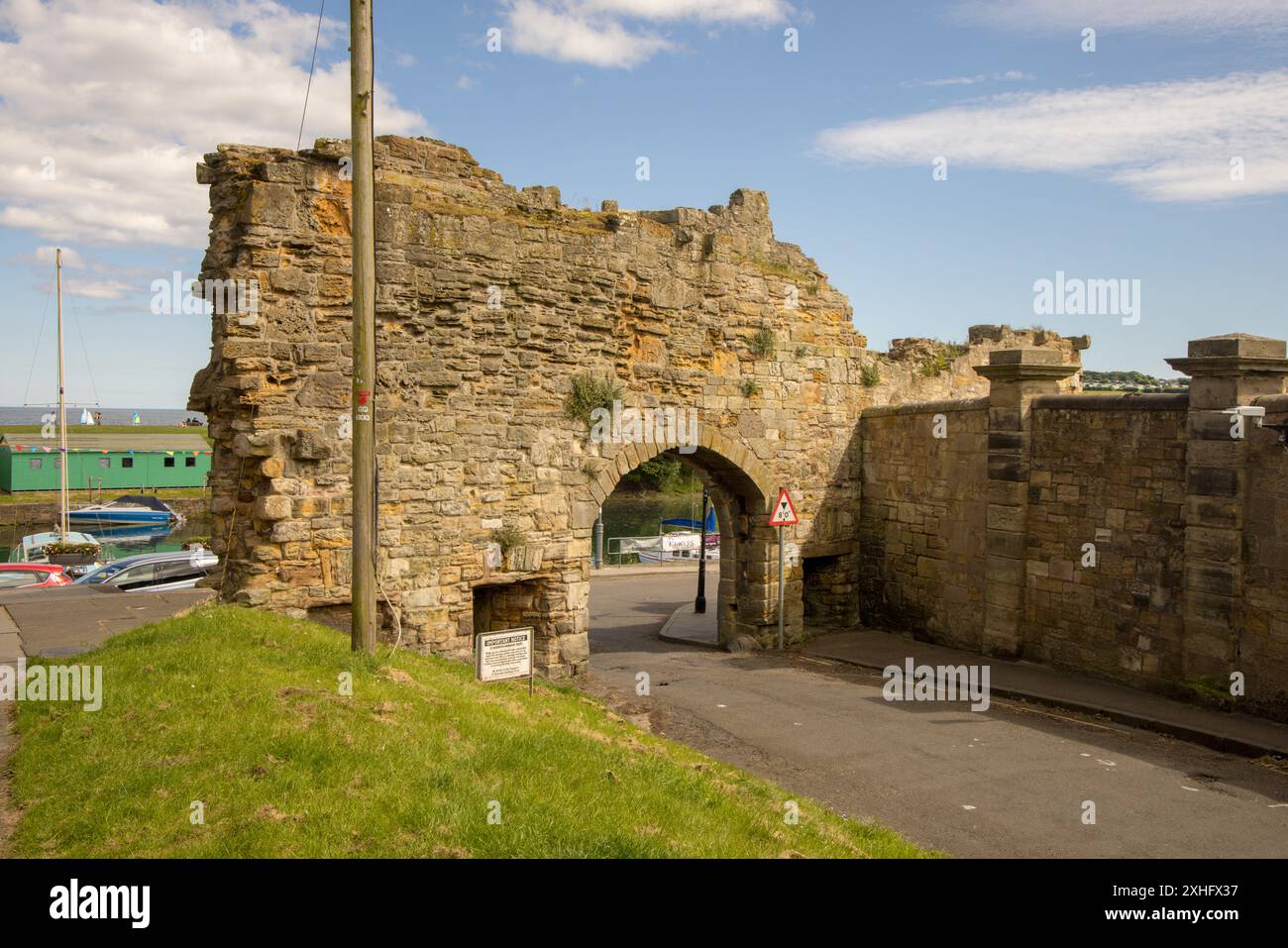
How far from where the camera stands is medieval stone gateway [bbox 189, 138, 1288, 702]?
993cm

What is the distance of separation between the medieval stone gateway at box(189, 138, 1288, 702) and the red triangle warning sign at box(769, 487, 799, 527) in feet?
0.93

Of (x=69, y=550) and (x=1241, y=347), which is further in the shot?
(x=69, y=550)

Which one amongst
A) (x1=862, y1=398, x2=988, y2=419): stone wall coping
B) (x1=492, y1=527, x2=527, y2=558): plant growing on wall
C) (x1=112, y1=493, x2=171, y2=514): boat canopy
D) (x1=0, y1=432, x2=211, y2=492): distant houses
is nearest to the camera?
(x1=492, y1=527, x2=527, y2=558): plant growing on wall

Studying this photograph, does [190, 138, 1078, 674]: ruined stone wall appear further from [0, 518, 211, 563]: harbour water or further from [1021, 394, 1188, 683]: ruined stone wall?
[0, 518, 211, 563]: harbour water

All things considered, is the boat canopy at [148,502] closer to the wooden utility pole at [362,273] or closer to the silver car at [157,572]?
the silver car at [157,572]

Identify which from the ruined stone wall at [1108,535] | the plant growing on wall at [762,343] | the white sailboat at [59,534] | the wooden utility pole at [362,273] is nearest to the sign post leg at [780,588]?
the plant growing on wall at [762,343]

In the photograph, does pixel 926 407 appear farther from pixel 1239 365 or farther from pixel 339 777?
pixel 339 777

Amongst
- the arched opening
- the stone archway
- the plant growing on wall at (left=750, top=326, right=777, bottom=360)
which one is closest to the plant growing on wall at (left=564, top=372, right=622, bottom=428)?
the arched opening

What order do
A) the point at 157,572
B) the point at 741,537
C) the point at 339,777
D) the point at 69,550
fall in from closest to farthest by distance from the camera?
the point at 339,777 → the point at 741,537 → the point at 157,572 → the point at 69,550

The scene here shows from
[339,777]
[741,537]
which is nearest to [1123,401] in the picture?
[741,537]

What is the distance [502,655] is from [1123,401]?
329 inches

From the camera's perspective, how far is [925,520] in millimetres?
14828

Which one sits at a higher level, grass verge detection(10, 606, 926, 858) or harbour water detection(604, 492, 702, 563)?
grass verge detection(10, 606, 926, 858)
